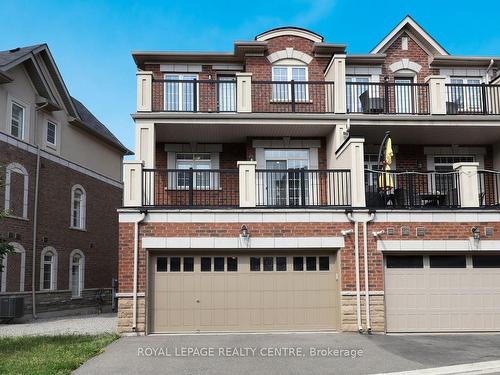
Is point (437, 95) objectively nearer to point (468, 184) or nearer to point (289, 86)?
point (468, 184)

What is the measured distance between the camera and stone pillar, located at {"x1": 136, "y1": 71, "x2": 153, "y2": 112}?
1535cm

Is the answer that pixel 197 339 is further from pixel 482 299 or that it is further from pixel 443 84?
pixel 443 84

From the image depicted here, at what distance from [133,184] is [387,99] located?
25.2ft

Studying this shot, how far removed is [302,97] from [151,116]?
474 cm

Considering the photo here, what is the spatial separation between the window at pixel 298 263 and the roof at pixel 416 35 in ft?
25.8

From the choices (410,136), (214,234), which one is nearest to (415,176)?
(410,136)

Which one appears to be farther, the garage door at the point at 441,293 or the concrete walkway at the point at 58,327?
the concrete walkway at the point at 58,327

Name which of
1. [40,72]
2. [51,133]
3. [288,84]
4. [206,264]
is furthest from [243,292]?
[40,72]

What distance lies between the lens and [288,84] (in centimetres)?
1695

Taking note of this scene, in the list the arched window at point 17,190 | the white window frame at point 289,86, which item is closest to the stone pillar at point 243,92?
the white window frame at point 289,86

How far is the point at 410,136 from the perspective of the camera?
55.4ft

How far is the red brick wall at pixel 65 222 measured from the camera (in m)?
19.5

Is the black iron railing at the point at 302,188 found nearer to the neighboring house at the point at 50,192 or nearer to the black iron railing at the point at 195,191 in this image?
the black iron railing at the point at 195,191

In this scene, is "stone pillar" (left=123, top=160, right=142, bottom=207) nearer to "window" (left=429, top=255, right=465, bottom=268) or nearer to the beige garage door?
the beige garage door
